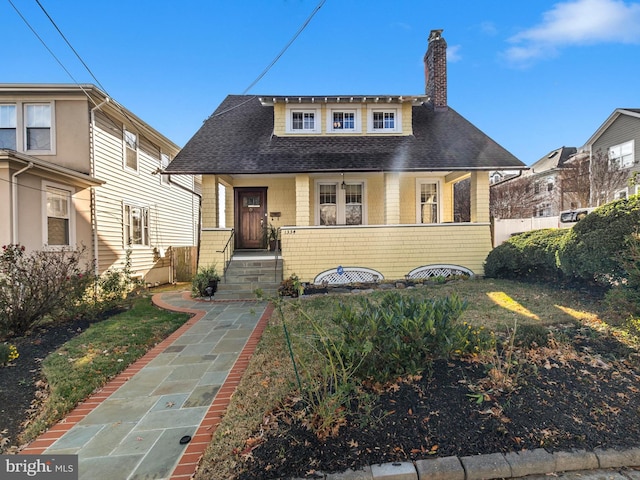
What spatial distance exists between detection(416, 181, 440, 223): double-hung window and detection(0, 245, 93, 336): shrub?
10287 millimetres

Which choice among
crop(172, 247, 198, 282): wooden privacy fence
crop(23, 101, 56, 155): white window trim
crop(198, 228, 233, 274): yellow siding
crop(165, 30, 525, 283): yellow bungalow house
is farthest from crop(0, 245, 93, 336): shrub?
crop(172, 247, 198, 282): wooden privacy fence

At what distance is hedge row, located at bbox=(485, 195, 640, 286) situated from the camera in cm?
497

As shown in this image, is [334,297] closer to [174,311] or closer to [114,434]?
[174,311]

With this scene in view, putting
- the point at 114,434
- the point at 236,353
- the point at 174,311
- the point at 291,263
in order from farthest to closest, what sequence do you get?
the point at 291,263
the point at 174,311
the point at 236,353
the point at 114,434

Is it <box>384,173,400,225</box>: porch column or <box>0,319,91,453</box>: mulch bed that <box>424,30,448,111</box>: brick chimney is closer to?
<box>384,173,400,225</box>: porch column

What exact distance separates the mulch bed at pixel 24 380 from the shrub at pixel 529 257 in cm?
870

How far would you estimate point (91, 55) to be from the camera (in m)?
8.05

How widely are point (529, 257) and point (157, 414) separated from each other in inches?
324

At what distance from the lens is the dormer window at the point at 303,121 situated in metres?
10.9

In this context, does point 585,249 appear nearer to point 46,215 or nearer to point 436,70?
point 436,70

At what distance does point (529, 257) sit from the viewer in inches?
299

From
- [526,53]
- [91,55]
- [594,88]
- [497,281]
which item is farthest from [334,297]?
[594,88]

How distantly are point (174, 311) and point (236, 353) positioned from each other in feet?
11.0

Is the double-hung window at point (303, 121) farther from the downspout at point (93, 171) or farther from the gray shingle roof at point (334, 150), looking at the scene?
the downspout at point (93, 171)
